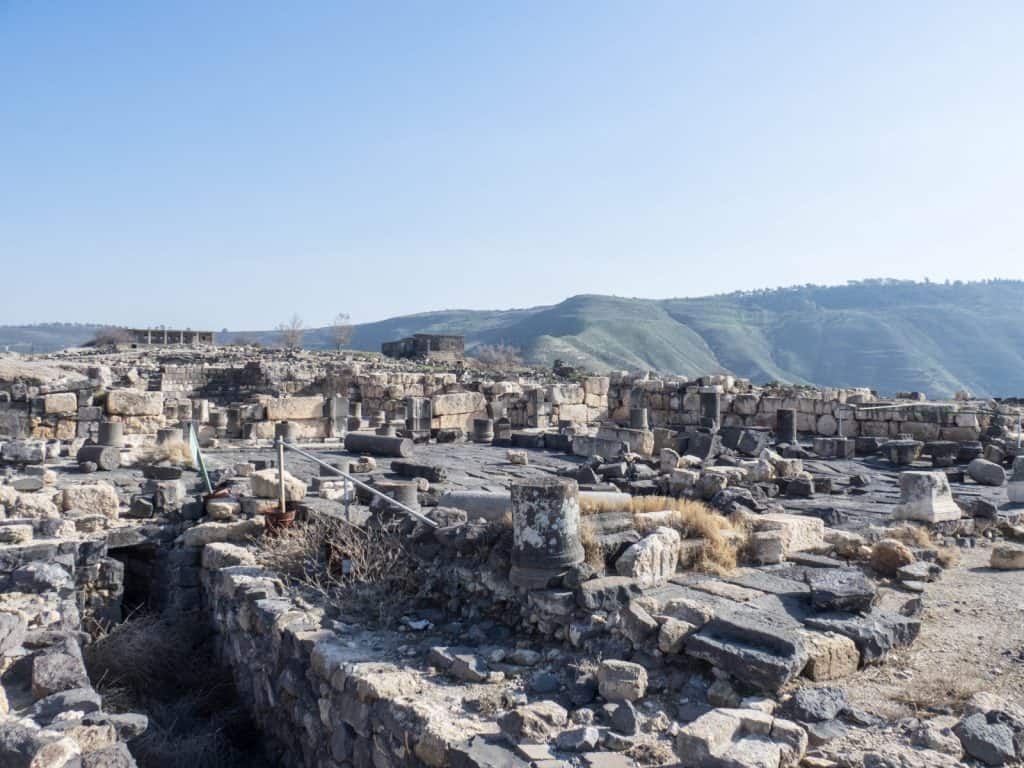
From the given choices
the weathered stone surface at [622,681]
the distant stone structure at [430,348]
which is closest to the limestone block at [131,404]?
the weathered stone surface at [622,681]

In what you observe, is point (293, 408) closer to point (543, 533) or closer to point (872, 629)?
point (543, 533)

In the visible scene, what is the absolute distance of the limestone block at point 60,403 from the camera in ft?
47.9

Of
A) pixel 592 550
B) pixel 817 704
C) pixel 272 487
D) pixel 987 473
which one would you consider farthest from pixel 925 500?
pixel 272 487

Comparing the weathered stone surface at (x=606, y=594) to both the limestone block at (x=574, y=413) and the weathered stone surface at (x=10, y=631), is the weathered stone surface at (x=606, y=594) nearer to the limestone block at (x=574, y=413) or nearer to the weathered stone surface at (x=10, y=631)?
the weathered stone surface at (x=10, y=631)

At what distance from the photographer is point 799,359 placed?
103812 mm

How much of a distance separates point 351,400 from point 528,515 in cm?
1757

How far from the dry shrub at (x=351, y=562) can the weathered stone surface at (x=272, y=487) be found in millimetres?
1144

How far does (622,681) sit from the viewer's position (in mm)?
4410

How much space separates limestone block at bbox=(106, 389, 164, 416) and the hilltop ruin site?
274 centimetres

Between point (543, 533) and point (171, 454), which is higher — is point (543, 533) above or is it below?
above

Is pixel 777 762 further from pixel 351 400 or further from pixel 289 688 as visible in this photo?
pixel 351 400

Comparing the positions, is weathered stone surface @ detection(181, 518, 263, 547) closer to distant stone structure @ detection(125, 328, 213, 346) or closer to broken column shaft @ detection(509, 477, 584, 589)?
broken column shaft @ detection(509, 477, 584, 589)

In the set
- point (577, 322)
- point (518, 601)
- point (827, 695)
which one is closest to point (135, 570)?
point (518, 601)

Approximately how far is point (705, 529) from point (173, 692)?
484cm
